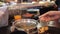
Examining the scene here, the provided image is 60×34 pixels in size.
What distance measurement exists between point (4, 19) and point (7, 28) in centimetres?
6

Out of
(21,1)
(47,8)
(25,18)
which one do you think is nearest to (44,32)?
(25,18)

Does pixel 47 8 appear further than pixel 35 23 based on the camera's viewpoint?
Yes

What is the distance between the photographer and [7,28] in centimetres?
71

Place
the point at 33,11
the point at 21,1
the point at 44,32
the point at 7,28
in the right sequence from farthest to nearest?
the point at 21,1, the point at 33,11, the point at 7,28, the point at 44,32

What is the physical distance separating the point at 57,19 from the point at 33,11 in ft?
0.78

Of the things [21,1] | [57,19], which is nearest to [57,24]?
[57,19]

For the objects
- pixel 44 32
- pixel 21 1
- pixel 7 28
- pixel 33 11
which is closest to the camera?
pixel 44 32

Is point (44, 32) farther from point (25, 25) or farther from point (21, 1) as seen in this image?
point (21, 1)

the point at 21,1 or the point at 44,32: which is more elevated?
the point at 21,1

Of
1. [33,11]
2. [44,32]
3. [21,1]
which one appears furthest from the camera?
[21,1]

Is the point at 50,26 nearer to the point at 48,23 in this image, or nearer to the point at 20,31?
the point at 48,23

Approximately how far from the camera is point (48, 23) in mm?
635

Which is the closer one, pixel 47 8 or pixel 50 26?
pixel 50 26

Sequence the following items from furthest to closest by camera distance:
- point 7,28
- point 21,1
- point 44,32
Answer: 1. point 21,1
2. point 7,28
3. point 44,32
